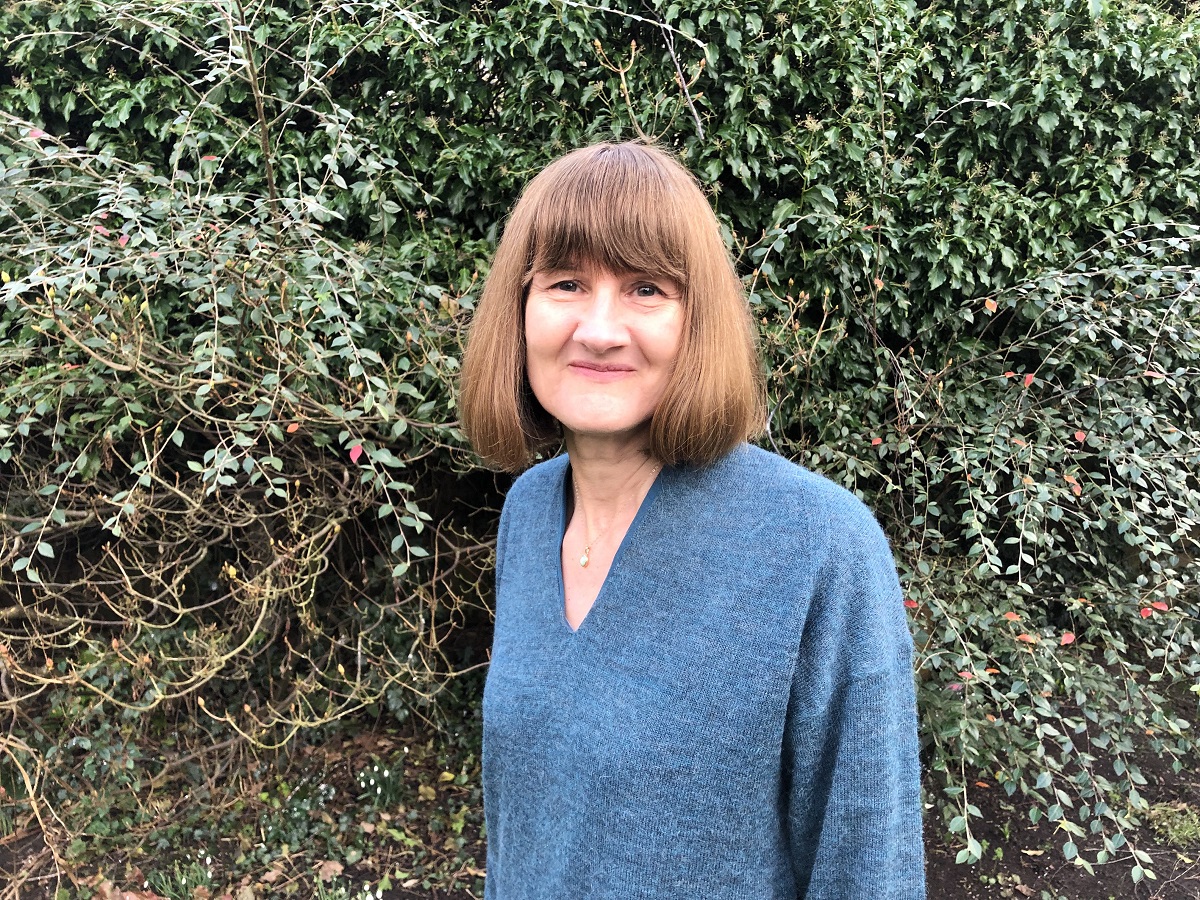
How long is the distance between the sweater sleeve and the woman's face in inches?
14.6

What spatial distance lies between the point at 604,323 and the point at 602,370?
0.07m

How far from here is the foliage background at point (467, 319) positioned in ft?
8.00

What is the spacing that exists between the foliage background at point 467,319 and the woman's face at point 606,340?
127cm

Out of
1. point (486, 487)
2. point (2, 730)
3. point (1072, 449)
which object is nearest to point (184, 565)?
point (2, 730)

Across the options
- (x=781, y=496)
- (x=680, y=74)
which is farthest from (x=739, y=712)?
(x=680, y=74)

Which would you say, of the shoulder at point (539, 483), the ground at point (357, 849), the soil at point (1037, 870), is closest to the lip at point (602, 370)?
the shoulder at point (539, 483)

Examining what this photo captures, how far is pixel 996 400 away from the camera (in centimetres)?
290

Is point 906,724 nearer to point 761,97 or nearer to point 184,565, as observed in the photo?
point 761,97

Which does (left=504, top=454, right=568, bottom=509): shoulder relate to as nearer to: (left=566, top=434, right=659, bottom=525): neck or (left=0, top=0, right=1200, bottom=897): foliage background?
(left=566, top=434, right=659, bottom=525): neck

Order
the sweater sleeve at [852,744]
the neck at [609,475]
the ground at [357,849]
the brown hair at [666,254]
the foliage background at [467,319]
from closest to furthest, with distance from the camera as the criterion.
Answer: the sweater sleeve at [852,744], the brown hair at [666,254], the neck at [609,475], the foliage background at [467,319], the ground at [357,849]

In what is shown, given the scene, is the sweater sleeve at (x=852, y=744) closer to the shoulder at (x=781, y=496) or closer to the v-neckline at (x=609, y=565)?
the shoulder at (x=781, y=496)

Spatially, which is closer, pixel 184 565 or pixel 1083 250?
pixel 184 565

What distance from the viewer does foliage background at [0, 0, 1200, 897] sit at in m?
2.44

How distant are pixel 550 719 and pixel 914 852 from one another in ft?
1.75
